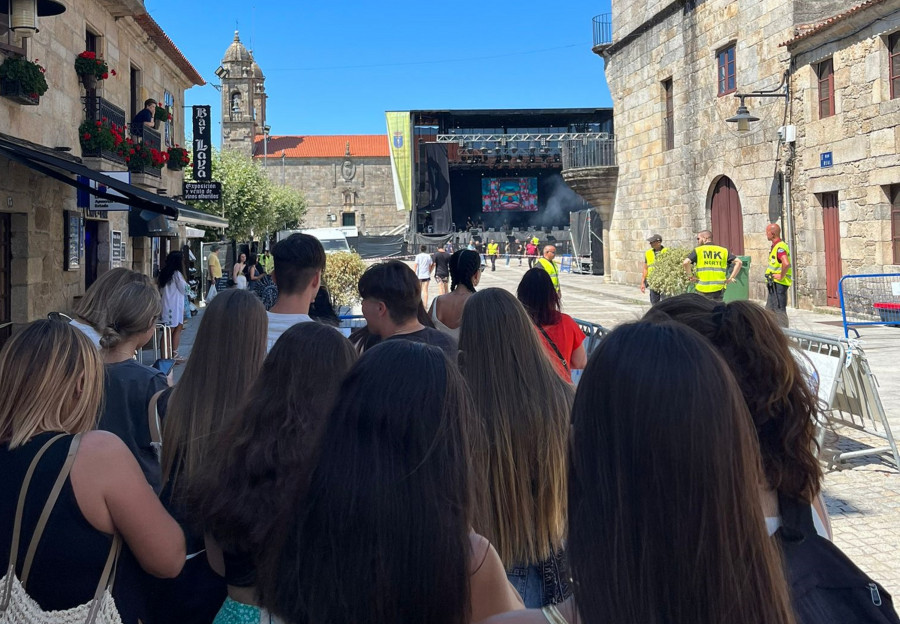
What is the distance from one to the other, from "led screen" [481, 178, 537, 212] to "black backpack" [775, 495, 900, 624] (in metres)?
51.8

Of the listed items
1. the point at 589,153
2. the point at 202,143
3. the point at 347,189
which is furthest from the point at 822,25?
the point at 347,189

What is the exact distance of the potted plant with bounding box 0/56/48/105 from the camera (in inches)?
370

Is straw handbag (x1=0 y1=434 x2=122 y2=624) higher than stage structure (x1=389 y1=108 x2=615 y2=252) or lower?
lower

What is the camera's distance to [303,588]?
1.35 m

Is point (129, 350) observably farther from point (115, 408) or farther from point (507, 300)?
point (507, 300)

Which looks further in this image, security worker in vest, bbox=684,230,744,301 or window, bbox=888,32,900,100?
window, bbox=888,32,900,100

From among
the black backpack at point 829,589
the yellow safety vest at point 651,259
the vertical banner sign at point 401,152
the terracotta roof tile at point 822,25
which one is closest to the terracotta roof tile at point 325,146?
the vertical banner sign at point 401,152

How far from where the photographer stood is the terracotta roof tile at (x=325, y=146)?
7088cm

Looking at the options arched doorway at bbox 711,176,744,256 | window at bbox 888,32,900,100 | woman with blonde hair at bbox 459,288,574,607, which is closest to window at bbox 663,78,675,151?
arched doorway at bbox 711,176,744,256

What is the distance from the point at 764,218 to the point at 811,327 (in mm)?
4551

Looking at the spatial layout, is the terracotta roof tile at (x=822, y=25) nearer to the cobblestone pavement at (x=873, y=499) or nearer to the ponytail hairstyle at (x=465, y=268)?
the cobblestone pavement at (x=873, y=499)

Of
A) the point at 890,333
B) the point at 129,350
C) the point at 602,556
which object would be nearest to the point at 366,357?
the point at 602,556

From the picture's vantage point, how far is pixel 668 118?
21578 mm

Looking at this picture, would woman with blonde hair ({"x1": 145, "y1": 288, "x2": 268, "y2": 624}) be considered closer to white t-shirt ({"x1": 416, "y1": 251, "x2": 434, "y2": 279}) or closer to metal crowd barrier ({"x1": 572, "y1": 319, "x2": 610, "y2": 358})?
metal crowd barrier ({"x1": 572, "y1": 319, "x2": 610, "y2": 358})
